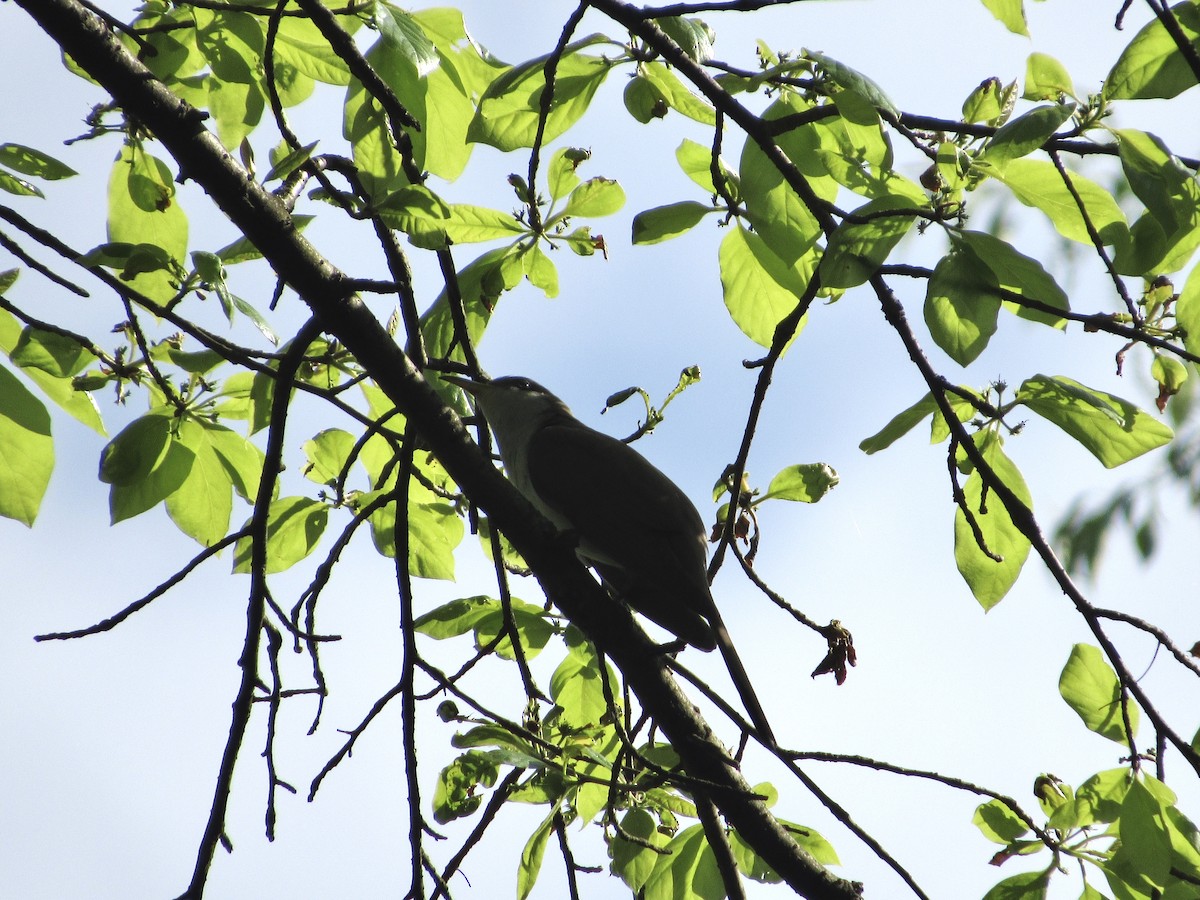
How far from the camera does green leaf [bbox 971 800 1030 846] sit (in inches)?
107

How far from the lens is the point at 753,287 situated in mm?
2875

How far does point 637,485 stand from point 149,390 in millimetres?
2361

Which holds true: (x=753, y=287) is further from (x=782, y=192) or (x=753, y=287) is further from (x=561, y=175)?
(x=561, y=175)

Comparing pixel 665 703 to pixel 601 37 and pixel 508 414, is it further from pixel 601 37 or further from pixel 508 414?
pixel 508 414

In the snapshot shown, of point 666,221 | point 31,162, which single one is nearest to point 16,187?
point 31,162

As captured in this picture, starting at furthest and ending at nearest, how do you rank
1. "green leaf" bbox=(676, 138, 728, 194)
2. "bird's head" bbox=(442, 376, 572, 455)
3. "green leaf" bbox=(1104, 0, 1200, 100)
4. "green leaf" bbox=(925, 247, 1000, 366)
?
"bird's head" bbox=(442, 376, 572, 455) < "green leaf" bbox=(676, 138, 728, 194) < "green leaf" bbox=(925, 247, 1000, 366) < "green leaf" bbox=(1104, 0, 1200, 100)

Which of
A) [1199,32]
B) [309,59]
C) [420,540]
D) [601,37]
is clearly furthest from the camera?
[420,540]

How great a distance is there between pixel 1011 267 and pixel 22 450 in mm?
2344

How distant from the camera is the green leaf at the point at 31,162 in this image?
2.36 metres

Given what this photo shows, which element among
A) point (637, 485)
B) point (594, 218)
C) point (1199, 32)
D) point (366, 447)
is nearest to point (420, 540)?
point (366, 447)

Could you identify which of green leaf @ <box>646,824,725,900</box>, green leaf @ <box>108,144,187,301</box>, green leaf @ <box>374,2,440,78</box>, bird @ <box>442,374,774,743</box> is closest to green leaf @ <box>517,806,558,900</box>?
green leaf @ <box>646,824,725,900</box>

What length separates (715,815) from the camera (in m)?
2.95

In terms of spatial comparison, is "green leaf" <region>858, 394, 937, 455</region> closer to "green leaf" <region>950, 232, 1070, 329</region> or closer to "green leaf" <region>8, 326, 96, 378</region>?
"green leaf" <region>950, 232, 1070, 329</region>

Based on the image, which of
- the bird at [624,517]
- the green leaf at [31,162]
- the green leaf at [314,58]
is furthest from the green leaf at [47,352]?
the bird at [624,517]
